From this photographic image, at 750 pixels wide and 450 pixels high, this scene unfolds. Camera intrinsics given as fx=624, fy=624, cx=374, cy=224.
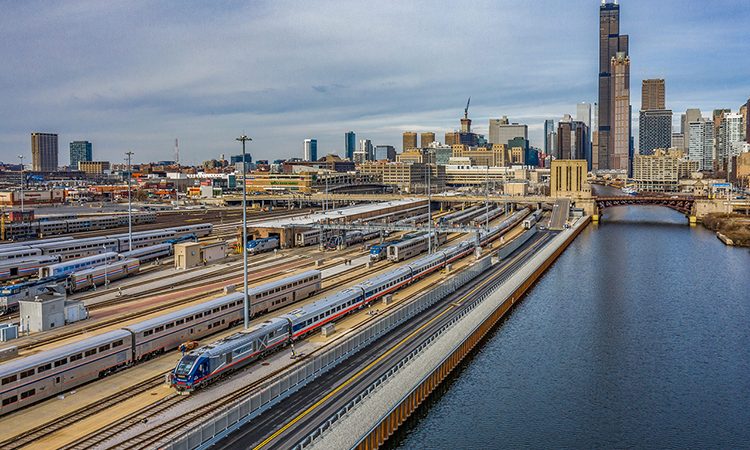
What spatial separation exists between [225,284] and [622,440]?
3793 centimetres

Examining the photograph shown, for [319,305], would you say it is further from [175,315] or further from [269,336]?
[175,315]

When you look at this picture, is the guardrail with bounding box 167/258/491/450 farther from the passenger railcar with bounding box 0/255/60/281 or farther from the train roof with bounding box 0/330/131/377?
the passenger railcar with bounding box 0/255/60/281

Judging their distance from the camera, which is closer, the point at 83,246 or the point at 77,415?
the point at 77,415

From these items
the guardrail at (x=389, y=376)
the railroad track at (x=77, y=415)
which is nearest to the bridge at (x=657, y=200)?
the guardrail at (x=389, y=376)

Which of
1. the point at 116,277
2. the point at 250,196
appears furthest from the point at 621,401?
the point at 250,196

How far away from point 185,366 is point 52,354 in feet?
21.1

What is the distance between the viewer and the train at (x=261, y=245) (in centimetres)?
7806

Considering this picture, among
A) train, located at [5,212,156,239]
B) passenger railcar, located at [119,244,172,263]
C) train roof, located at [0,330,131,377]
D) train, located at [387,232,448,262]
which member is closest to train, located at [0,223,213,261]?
passenger railcar, located at [119,244,172,263]

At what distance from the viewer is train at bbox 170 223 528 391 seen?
30172 millimetres

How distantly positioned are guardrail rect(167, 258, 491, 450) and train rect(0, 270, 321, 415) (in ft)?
29.0

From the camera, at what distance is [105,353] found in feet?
107

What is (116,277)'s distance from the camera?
61.1 m

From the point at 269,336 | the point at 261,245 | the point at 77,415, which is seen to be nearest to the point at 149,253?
the point at 261,245

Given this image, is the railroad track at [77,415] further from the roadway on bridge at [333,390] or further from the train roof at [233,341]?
the roadway on bridge at [333,390]
